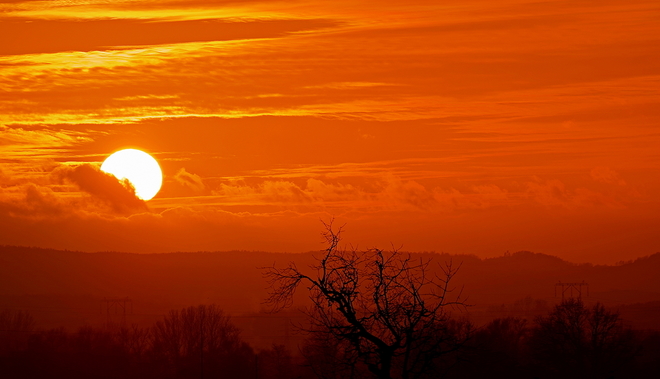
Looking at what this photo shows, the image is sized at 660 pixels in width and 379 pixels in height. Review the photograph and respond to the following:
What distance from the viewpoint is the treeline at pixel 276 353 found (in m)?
120

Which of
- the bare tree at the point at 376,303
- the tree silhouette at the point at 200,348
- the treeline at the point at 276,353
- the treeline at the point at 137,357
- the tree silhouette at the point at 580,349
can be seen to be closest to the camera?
the bare tree at the point at 376,303

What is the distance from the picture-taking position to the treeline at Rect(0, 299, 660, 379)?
120312mm

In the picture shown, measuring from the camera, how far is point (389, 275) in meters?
22.9

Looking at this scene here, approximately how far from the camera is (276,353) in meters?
150

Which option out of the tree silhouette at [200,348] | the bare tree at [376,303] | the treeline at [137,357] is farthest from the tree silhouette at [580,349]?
the bare tree at [376,303]

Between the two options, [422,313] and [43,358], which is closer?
[422,313]

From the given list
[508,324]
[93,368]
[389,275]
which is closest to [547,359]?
[508,324]

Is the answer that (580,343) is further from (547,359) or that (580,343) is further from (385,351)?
(385,351)

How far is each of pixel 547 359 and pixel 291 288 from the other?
10626 centimetres

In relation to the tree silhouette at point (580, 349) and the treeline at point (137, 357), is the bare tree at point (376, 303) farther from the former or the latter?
the treeline at point (137, 357)

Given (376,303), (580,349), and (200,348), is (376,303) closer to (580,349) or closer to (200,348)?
(580,349)

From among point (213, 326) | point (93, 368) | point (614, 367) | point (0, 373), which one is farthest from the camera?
point (213, 326)

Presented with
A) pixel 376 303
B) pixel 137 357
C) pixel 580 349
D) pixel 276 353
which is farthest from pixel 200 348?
pixel 376 303

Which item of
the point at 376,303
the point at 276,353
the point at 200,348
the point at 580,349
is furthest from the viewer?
the point at 200,348
